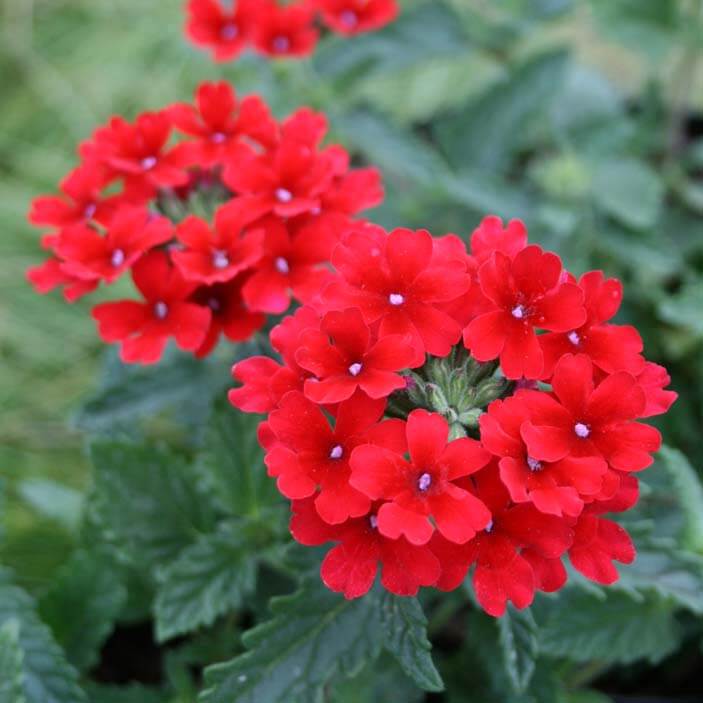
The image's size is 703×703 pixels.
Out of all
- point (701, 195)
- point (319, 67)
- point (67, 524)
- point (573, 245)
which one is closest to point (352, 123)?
point (319, 67)

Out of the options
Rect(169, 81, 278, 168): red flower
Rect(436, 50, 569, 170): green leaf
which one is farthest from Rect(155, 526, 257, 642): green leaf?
Rect(436, 50, 569, 170): green leaf

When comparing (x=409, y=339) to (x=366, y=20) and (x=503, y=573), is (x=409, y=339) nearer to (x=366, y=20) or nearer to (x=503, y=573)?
(x=503, y=573)

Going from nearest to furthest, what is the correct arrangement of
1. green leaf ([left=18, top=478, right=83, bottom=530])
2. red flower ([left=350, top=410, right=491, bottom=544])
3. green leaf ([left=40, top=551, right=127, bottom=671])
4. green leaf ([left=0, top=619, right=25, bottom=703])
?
red flower ([left=350, top=410, right=491, bottom=544]) → green leaf ([left=0, top=619, right=25, bottom=703]) → green leaf ([left=40, top=551, right=127, bottom=671]) → green leaf ([left=18, top=478, right=83, bottom=530])

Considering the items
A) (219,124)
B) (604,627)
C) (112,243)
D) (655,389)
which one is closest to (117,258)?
(112,243)

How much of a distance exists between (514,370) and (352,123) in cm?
87

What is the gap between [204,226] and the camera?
3.26 ft

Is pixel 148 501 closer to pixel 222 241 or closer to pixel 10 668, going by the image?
pixel 10 668

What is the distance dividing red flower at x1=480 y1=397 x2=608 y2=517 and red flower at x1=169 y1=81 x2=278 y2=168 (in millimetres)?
495

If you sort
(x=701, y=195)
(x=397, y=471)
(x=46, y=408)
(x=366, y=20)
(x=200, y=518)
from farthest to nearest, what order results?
(x=46, y=408), (x=701, y=195), (x=366, y=20), (x=200, y=518), (x=397, y=471)

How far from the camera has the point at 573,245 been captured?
155cm

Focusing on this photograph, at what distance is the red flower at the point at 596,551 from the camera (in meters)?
0.79

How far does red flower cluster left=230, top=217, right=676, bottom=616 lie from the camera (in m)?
0.75

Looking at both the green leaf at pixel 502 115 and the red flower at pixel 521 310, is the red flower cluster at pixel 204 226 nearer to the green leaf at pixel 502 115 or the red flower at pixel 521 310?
the red flower at pixel 521 310

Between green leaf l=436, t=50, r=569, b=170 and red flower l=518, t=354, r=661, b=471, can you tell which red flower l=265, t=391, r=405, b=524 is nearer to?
red flower l=518, t=354, r=661, b=471
